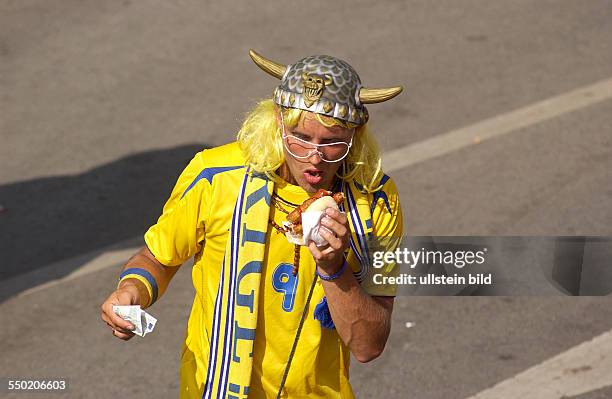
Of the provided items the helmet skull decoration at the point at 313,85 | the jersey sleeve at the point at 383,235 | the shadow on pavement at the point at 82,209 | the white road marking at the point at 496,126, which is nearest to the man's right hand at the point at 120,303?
the jersey sleeve at the point at 383,235

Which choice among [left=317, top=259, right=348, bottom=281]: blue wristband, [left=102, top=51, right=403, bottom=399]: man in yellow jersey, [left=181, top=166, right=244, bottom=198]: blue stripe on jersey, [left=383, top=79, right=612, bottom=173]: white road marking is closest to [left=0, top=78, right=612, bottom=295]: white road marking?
[left=383, top=79, right=612, bottom=173]: white road marking

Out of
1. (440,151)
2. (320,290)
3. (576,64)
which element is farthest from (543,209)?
(320,290)

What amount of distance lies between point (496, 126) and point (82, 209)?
368 cm

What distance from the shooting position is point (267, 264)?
13.1 ft

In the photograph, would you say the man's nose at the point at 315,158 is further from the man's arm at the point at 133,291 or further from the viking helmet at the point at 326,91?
the man's arm at the point at 133,291

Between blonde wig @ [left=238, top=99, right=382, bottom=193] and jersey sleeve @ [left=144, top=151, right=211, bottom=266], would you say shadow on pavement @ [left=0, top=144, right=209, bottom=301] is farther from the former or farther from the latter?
blonde wig @ [left=238, top=99, right=382, bottom=193]

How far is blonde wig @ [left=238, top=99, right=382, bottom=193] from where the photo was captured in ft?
13.0

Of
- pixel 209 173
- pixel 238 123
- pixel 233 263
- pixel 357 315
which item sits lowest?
pixel 238 123

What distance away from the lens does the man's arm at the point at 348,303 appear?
3.51 metres

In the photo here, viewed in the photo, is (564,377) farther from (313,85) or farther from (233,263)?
(313,85)

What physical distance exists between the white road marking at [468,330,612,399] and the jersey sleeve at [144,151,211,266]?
10.4 ft

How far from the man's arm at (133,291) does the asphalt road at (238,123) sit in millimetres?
2748

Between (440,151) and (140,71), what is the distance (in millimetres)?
A: 3131

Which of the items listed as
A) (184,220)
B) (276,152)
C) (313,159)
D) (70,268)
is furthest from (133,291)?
(70,268)
